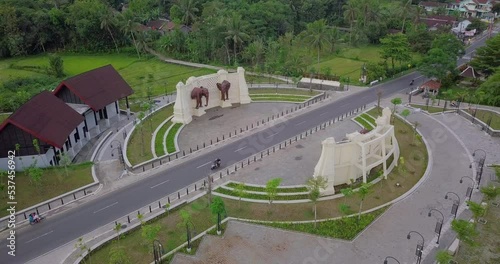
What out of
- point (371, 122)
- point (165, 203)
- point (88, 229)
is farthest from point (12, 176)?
point (371, 122)

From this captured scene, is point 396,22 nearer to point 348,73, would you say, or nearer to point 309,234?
point 348,73

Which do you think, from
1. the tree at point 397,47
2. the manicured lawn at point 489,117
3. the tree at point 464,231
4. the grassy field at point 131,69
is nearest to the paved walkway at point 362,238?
the tree at point 464,231

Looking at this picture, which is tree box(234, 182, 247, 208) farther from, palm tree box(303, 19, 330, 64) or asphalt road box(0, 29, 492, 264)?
palm tree box(303, 19, 330, 64)

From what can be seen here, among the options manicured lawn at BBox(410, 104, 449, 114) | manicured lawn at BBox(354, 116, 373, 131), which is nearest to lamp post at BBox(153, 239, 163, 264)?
manicured lawn at BBox(354, 116, 373, 131)

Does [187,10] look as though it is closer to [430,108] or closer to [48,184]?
[430,108]
